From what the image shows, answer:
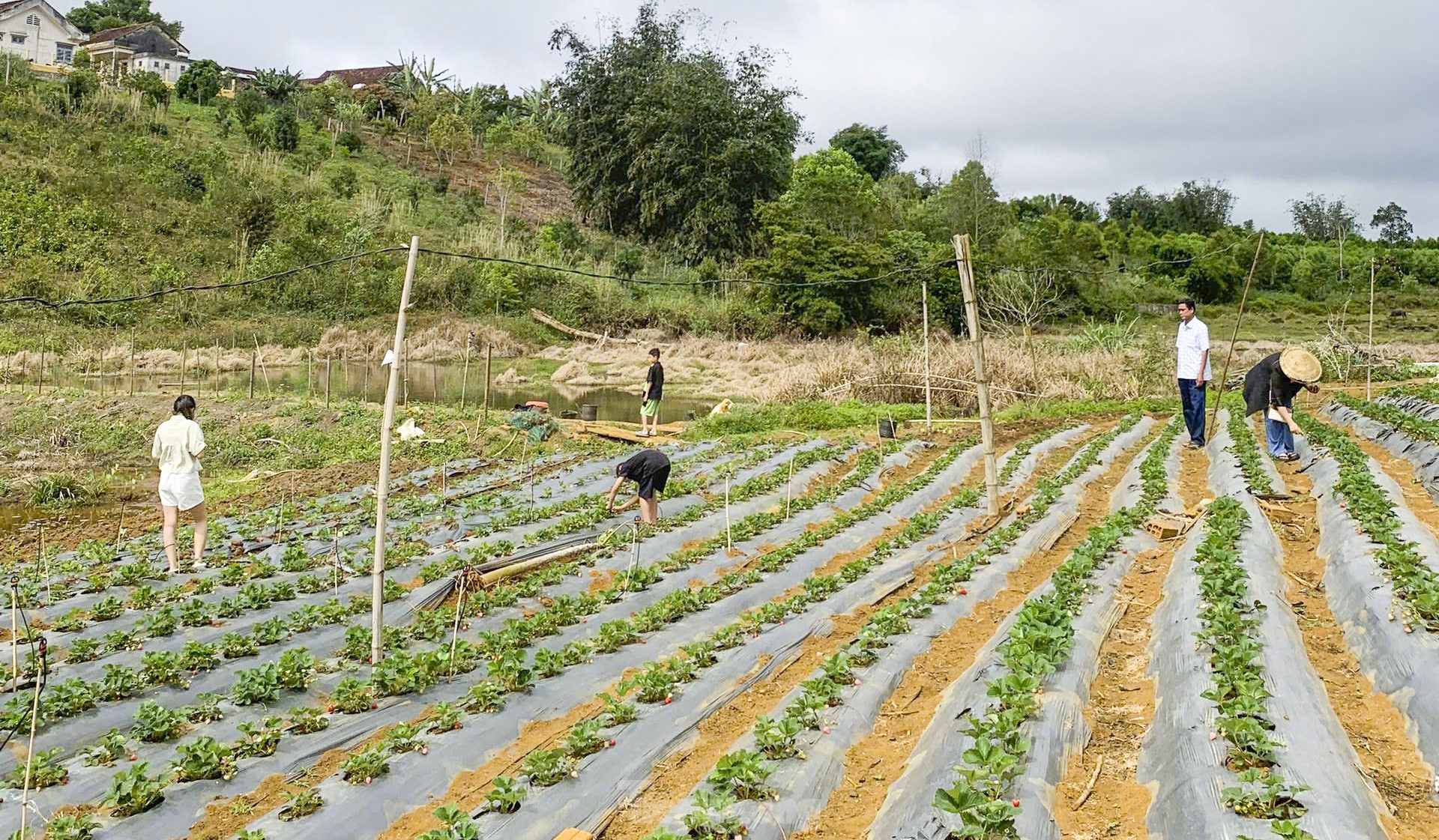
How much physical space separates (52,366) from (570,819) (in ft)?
83.9

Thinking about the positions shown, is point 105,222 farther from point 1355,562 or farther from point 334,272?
point 1355,562

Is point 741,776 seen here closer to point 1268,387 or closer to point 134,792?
point 134,792

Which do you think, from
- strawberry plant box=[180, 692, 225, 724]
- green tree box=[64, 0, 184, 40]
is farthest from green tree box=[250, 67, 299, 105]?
strawberry plant box=[180, 692, 225, 724]

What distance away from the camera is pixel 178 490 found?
8.68 m

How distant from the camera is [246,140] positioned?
44.4 m

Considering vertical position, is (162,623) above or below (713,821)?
below

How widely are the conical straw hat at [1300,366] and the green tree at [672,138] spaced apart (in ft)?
106

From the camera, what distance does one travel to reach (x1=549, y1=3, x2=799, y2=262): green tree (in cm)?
4200

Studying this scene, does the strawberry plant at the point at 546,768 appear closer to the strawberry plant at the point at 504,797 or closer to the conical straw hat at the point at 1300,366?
the strawberry plant at the point at 504,797

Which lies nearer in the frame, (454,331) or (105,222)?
(454,331)

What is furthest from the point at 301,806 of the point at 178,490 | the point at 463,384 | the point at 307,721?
the point at 463,384

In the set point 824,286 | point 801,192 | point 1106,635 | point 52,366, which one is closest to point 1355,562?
point 1106,635

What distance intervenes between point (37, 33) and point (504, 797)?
65.6m

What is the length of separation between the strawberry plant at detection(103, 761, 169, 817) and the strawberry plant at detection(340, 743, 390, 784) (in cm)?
79
